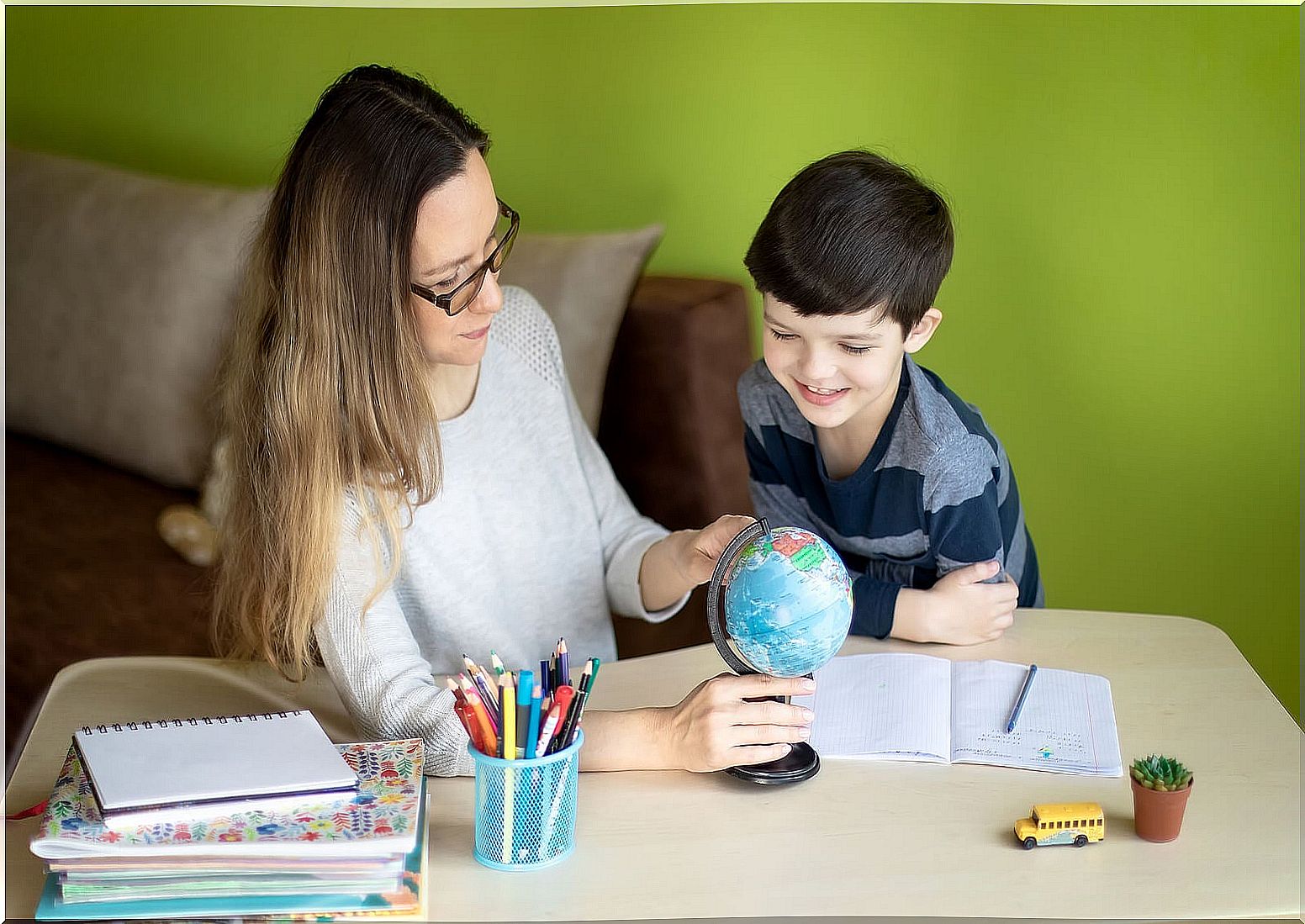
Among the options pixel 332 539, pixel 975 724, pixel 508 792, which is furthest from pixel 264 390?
pixel 975 724

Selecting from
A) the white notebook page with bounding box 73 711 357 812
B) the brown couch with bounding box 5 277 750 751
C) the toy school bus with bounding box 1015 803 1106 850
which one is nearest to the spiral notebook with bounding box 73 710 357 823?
the white notebook page with bounding box 73 711 357 812

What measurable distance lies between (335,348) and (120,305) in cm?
130

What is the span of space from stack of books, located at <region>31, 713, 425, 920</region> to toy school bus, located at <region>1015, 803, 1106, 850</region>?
1.59 ft

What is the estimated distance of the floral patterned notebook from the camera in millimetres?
909

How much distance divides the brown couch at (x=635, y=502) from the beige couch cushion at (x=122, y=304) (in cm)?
24

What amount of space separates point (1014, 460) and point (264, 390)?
135 cm

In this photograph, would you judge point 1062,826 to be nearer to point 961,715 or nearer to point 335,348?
point 961,715

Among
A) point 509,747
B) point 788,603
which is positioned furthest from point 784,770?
point 509,747

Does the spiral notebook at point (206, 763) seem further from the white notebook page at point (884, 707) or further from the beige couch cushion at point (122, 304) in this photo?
the beige couch cushion at point (122, 304)

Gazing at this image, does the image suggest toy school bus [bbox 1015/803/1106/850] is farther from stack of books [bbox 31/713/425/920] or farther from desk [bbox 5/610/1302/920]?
stack of books [bbox 31/713/425/920]

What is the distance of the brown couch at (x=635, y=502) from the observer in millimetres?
2049

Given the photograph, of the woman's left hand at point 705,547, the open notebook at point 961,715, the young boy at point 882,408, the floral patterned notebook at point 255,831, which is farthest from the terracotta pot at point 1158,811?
the floral patterned notebook at point 255,831

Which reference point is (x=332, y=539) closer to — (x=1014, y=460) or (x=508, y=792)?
(x=508, y=792)

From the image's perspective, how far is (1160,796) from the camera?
1.01 meters
